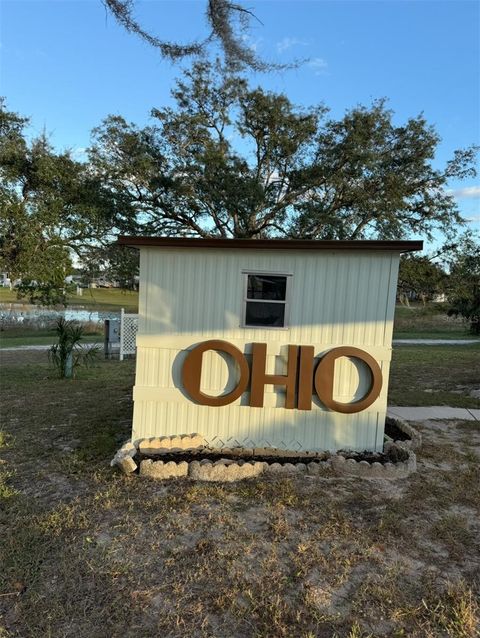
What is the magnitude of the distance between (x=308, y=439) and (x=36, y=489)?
2.54 m

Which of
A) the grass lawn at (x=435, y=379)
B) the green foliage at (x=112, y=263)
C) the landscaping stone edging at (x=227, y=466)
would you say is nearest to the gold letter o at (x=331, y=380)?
the landscaping stone edging at (x=227, y=466)

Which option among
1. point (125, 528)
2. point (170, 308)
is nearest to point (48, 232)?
point (170, 308)

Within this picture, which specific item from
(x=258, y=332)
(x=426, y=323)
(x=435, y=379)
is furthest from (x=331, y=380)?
(x=426, y=323)

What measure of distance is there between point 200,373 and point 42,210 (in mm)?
9546

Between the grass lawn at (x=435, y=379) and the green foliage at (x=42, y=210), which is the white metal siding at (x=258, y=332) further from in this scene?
the green foliage at (x=42, y=210)

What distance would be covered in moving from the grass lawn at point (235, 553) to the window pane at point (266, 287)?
5.78 ft

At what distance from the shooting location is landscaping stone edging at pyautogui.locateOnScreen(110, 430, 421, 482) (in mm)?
3828

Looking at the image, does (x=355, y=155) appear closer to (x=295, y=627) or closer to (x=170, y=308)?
(x=170, y=308)

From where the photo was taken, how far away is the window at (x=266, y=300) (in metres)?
4.40

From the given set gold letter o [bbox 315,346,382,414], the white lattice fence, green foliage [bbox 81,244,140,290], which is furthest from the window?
green foliage [bbox 81,244,140,290]

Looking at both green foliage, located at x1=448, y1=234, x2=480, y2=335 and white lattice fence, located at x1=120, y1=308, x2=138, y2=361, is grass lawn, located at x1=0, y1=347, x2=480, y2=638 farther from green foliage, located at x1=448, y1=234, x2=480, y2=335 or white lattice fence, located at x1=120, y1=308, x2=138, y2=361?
green foliage, located at x1=448, y1=234, x2=480, y2=335

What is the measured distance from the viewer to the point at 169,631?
2.11 m

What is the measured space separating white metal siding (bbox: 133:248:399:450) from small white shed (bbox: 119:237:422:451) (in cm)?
1

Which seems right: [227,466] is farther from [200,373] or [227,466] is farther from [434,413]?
[434,413]
